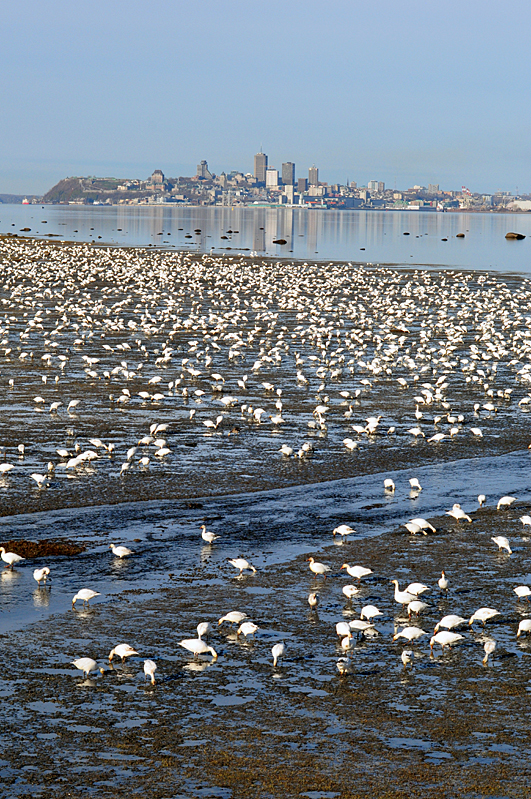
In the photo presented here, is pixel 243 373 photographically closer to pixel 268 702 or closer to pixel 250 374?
pixel 250 374

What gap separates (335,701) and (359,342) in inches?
1047

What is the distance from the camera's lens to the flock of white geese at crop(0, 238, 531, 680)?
66.5ft

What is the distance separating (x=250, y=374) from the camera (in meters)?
30.2

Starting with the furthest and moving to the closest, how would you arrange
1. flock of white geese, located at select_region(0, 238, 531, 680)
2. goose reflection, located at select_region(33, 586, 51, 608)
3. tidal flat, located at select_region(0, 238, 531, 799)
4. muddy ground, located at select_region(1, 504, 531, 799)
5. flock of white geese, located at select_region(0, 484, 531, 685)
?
flock of white geese, located at select_region(0, 238, 531, 680)
goose reflection, located at select_region(33, 586, 51, 608)
flock of white geese, located at select_region(0, 484, 531, 685)
tidal flat, located at select_region(0, 238, 531, 799)
muddy ground, located at select_region(1, 504, 531, 799)

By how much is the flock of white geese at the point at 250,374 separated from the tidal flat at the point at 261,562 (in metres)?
0.13

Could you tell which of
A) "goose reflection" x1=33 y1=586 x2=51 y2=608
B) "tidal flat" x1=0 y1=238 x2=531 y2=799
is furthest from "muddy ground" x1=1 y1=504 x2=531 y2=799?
"goose reflection" x1=33 y1=586 x2=51 y2=608

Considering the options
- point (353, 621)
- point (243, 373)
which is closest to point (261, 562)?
point (353, 621)

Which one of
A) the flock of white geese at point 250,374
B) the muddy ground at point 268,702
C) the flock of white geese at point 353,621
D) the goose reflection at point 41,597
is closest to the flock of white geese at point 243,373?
the flock of white geese at point 250,374

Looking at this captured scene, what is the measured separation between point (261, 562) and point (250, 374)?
15920 millimetres

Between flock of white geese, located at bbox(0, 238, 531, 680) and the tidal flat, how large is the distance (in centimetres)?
13

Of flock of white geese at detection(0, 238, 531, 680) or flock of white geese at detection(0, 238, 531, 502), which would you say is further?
flock of white geese at detection(0, 238, 531, 502)

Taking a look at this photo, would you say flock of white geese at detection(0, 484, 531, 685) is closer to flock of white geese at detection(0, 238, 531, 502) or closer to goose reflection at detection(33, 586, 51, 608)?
goose reflection at detection(33, 586, 51, 608)

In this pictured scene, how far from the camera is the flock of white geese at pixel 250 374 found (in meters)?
20.3

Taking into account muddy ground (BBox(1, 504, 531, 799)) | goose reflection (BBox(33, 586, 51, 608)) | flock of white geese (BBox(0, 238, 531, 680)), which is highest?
flock of white geese (BBox(0, 238, 531, 680))
